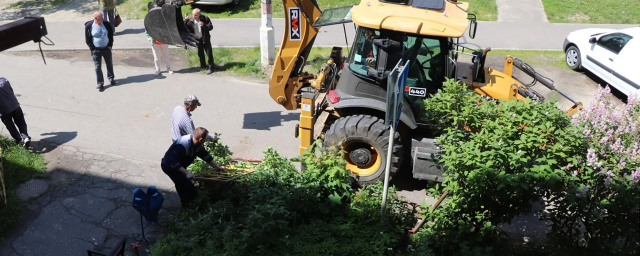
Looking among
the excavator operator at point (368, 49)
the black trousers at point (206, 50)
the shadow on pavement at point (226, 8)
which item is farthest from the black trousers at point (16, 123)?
the shadow on pavement at point (226, 8)

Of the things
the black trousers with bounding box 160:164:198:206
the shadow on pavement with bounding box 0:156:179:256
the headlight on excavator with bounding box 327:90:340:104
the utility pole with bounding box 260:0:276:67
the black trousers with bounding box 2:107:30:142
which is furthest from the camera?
the utility pole with bounding box 260:0:276:67

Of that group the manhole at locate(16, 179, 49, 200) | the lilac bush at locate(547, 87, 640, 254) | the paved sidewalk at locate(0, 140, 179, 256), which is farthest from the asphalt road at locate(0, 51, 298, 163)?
the lilac bush at locate(547, 87, 640, 254)

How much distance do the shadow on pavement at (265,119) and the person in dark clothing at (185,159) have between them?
2.60m

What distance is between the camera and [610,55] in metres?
10.9

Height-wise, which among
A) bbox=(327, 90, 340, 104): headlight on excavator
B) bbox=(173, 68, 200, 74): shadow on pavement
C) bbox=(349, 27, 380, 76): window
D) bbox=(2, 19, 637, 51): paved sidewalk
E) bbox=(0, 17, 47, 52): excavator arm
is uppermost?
bbox=(0, 17, 47, 52): excavator arm

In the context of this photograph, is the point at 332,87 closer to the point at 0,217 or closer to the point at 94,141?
the point at 94,141

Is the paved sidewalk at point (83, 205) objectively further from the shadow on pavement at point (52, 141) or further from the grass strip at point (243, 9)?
the grass strip at point (243, 9)

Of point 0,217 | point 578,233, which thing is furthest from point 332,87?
point 0,217

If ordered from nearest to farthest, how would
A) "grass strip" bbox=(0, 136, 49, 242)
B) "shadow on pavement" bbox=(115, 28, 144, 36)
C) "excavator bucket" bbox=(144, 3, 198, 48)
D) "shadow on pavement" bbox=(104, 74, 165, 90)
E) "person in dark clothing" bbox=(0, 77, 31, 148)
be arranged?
"grass strip" bbox=(0, 136, 49, 242), "person in dark clothing" bbox=(0, 77, 31, 148), "excavator bucket" bbox=(144, 3, 198, 48), "shadow on pavement" bbox=(104, 74, 165, 90), "shadow on pavement" bbox=(115, 28, 144, 36)

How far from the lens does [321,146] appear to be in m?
6.81

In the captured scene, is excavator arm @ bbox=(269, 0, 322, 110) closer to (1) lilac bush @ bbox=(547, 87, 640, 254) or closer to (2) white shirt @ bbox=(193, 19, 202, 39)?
(2) white shirt @ bbox=(193, 19, 202, 39)

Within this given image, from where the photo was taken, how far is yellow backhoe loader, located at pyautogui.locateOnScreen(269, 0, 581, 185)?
20.9ft

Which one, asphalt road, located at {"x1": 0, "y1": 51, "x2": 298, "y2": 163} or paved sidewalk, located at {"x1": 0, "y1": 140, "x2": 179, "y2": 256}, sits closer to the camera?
paved sidewalk, located at {"x1": 0, "y1": 140, "x2": 179, "y2": 256}

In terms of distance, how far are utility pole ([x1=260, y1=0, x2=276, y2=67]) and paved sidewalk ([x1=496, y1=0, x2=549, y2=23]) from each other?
7.77 meters
